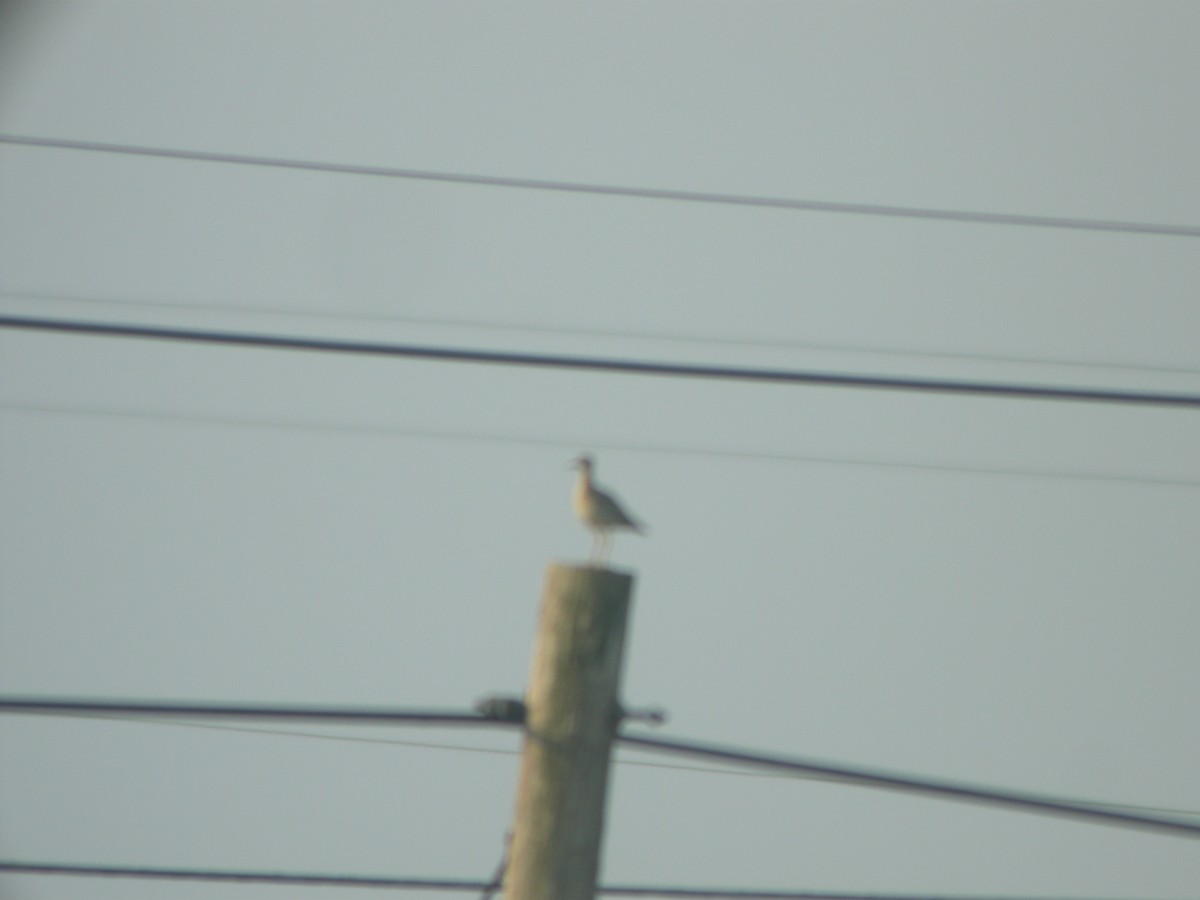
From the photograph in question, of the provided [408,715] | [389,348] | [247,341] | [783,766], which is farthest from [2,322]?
[783,766]

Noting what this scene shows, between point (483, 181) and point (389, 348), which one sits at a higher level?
point (483, 181)

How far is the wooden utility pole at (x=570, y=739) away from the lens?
3916 mm

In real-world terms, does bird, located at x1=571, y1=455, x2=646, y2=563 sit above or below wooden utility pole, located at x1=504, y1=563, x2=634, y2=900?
above

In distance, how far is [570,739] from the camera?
393 cm

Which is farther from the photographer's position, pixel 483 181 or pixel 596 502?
pixel 483 181

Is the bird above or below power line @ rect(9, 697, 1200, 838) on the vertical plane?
above

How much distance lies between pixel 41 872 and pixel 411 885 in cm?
133

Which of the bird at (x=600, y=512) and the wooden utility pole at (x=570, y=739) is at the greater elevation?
the bird at (x=600, y=512)

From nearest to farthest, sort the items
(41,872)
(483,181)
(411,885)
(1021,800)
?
1. (1021,800)
2. (411,885)
3. (41,872)
4. (483,181)

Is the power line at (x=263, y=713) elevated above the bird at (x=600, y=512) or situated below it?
below

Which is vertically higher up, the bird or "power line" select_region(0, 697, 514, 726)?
the bird

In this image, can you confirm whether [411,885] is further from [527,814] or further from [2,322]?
[2,322]

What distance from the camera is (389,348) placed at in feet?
18.1

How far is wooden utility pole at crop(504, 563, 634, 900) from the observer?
12.8ft
